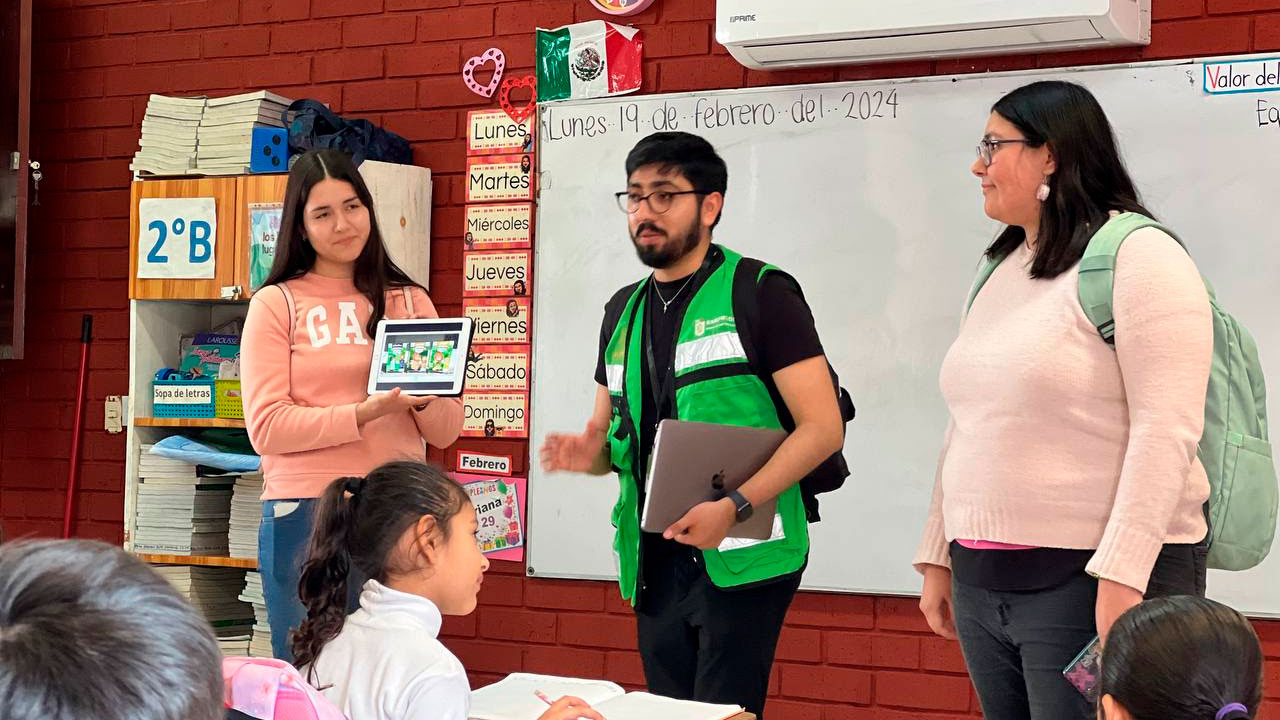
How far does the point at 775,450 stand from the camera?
2.57 meters

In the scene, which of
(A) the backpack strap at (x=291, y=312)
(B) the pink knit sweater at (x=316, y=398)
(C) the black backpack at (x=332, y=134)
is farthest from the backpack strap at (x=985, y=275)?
(C) the black backpack at (x=332, y=134)

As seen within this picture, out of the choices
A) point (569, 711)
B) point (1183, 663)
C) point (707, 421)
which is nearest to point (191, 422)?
point (707, 421)

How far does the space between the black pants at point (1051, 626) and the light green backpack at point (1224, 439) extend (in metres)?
0.06

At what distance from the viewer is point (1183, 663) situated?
1481 mm

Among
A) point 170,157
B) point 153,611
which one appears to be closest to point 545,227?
point 170,157

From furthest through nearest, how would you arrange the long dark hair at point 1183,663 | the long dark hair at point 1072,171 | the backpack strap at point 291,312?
the backpack strap at point 291,312
the long dark hair at point 1072,171
the long dark hair at point 1183,663

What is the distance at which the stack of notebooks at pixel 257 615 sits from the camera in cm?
402

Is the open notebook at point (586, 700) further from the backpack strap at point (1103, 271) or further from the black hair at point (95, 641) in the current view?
the black hair at point (95, 641)

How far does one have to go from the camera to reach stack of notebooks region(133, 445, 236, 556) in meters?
4.09

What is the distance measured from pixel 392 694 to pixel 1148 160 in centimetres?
251

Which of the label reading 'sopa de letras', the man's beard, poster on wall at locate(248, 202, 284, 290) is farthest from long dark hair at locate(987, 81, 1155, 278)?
the label reading 'sopa de letras'

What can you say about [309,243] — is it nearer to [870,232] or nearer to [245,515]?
[245,515]

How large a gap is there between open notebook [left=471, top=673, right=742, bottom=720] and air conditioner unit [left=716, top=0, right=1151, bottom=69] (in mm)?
1961

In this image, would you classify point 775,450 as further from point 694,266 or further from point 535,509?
point 535,509
